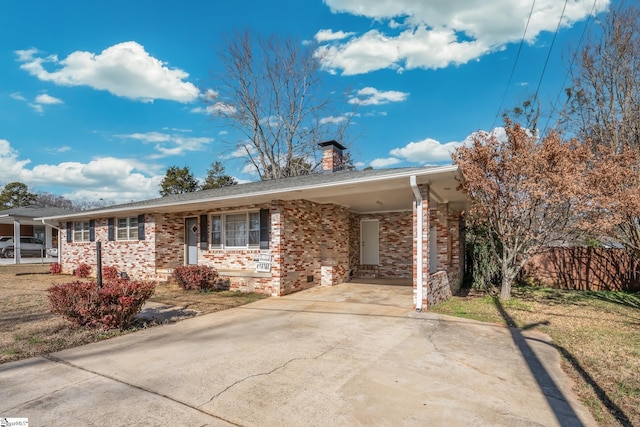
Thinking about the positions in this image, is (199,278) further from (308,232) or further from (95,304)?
(95,304)

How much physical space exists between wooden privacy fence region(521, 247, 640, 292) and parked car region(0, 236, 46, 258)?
27.8 meters

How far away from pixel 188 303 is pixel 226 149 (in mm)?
18720

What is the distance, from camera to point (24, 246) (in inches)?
945

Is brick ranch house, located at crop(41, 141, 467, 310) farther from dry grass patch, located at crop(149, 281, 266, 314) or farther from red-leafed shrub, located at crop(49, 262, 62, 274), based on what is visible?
red-leafed shrub, located at crop(49, 262, 62, 274)

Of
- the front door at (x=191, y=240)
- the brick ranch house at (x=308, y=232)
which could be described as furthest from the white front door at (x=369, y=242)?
the front door at (x=191, y=240)

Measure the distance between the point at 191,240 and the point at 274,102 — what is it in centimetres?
1520

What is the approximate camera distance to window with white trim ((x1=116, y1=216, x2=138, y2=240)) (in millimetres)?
13367

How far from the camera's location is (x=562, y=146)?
7297 mm

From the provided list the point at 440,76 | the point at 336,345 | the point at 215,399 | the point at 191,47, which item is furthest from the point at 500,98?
the point at 215,399

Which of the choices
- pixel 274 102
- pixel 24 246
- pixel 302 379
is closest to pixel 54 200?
pixel 24 246

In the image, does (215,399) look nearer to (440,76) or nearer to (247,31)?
(440,76)

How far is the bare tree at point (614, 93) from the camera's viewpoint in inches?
372

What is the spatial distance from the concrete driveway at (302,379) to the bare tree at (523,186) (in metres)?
3.25

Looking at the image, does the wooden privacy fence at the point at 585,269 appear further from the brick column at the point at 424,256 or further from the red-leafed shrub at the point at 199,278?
the red-leafed shrub at the point at 199,278
